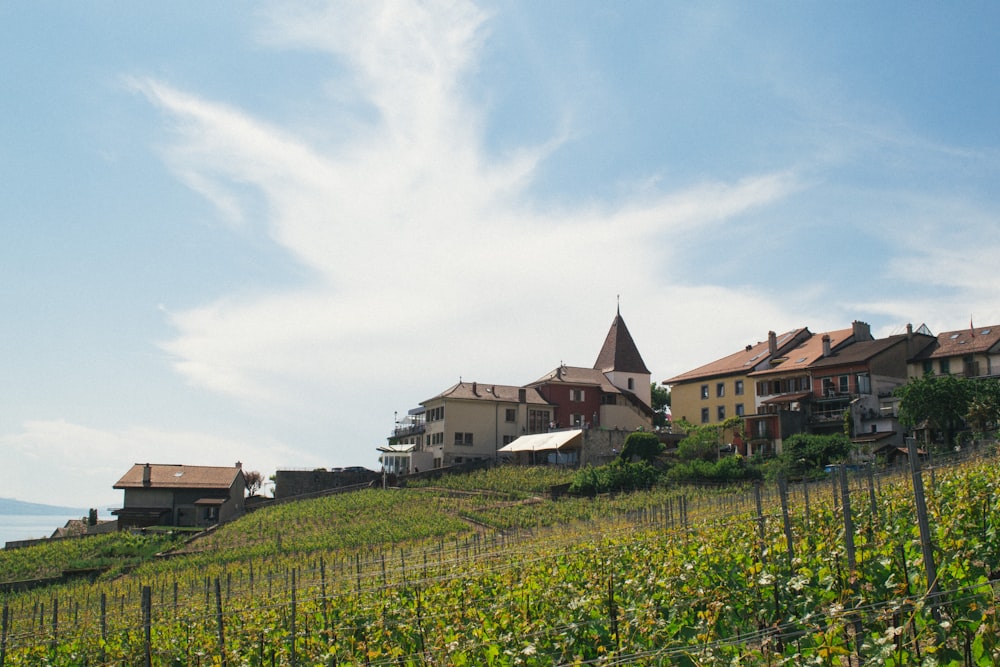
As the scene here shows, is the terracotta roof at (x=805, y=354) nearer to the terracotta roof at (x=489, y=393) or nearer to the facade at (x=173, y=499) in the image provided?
the terracotta roof at (x=489, y=393)

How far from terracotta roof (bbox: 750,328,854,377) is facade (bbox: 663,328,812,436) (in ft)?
2.51

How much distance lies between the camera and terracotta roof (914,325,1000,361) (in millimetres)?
39497

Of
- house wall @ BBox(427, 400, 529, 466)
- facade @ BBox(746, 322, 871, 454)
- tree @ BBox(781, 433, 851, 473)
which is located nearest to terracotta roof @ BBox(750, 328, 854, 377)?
facade @ BBox(746, 322, 871, 454)

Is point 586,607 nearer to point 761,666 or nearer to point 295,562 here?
point 761,666

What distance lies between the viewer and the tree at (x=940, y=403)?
33656 millimetres

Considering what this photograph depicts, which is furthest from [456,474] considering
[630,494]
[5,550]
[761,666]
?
[761,666]

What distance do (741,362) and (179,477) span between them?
1396 inches

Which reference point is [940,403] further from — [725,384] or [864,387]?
[725,384]

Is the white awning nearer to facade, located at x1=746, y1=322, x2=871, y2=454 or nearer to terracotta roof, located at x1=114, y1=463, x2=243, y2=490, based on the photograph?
facade, located at x1=746, y1=322, x2=871, y2=454

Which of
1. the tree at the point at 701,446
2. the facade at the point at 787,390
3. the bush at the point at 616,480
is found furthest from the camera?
the facade at the point at 787,390

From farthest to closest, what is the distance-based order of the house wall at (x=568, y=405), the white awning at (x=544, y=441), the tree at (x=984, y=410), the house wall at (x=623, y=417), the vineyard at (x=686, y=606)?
the house wall at (x=623, y=417), the house wall at (x=568, y=405), the white awning at (x=544, y=441), the tree at (x=984, y=410), the vineyard at (x=686, y=606)

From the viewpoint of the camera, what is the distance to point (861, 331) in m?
46.3

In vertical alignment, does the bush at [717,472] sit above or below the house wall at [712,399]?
below

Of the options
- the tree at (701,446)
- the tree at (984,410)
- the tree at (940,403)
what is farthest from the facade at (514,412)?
the tree at (984,410)
